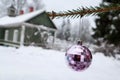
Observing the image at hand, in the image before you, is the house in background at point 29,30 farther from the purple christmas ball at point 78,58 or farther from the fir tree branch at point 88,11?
the fir tree branch at point 88,11

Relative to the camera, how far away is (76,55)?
1778 millimetres

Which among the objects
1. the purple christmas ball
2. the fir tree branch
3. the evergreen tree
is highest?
the evergreen tree

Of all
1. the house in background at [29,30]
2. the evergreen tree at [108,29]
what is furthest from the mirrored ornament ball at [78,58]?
the house in background at [29,30]

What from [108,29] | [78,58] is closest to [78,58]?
[78,58]

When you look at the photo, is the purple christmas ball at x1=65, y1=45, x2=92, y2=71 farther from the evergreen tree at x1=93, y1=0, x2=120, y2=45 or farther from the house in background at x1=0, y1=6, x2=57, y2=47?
the house in background at x1=0, y1=6, x2=57, y2=47

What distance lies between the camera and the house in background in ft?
65.2

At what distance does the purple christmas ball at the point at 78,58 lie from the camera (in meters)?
1.77

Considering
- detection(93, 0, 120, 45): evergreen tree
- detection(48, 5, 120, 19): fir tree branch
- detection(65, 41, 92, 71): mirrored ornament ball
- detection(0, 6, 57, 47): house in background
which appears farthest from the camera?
detection(0, 6, 57, 47): house in background

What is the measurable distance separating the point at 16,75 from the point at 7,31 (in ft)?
68.2

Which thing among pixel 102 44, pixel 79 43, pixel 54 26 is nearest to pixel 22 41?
pixel 54 26

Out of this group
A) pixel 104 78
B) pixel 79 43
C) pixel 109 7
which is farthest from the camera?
pixel 104 78

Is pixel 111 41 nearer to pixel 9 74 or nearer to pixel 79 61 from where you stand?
pixel 9 74

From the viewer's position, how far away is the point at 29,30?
20.8 m

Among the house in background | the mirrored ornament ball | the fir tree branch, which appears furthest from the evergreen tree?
the fir tree branch
